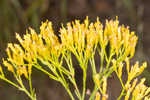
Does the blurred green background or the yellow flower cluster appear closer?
the yellow flower cluster

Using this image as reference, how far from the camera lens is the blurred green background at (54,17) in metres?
2.26

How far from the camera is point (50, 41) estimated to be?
1.03 meters

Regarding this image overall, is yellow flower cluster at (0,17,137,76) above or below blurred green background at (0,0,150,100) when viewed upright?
below

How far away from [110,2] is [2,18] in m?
1.22

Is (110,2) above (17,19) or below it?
above

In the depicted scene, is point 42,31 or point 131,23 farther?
point 131,23

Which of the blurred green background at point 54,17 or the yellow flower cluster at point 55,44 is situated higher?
the blurred green background at point 54,17

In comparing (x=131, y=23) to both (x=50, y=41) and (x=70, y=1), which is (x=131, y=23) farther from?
(x=50, y=41)

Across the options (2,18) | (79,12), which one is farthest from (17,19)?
(79,12)

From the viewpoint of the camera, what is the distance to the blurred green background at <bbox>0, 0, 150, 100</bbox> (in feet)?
7.43

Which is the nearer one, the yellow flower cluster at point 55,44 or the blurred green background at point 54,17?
the yellow flower cluster at point 55,44

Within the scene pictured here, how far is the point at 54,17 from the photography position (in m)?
2.74

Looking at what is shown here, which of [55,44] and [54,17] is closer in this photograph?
[55,44]

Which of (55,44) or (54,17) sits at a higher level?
(54,17)
